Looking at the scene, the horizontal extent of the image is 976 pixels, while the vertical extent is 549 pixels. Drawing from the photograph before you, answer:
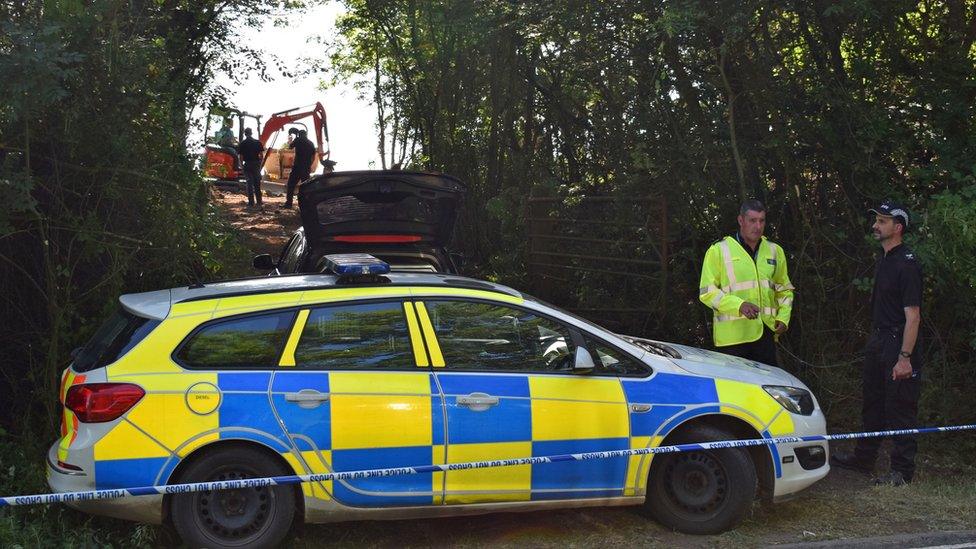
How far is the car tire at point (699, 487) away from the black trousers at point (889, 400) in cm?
166

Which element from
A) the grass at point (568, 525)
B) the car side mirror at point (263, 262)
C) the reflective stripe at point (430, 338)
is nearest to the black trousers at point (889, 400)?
the grass at point (568, 525)

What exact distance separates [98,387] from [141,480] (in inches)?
19.7

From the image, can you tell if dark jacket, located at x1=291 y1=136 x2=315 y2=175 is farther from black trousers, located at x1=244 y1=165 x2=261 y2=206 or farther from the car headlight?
the car headlight

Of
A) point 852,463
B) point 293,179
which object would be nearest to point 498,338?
point 852,463

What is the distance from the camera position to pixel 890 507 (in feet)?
19.8

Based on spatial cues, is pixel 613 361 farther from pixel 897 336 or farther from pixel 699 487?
pixel 897 336

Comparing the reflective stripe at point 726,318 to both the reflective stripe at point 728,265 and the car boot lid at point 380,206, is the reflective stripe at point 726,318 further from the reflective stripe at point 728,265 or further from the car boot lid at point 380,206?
the car boot lid at point 380,206

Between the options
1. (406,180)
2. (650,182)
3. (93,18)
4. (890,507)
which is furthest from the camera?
(650,182)

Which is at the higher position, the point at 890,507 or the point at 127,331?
the point at 127,331

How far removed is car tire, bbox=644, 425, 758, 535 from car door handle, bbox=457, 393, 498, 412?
3.30 feet

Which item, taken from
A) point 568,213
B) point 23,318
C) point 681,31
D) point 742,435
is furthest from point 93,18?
point 568,213

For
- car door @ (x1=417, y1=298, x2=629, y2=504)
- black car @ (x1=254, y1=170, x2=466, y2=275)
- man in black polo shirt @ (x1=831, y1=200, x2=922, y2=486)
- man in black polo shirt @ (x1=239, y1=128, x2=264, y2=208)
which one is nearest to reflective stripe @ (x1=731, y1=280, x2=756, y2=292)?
man in black polo shirt @ (x1=831, y1=200, x2=922, y2=486)

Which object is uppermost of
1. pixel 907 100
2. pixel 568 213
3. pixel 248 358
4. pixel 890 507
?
pixel 907 100

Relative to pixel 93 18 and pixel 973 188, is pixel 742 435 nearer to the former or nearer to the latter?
pixel 973 188
